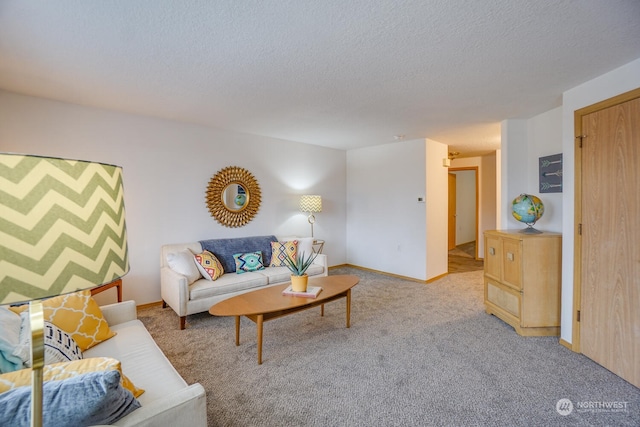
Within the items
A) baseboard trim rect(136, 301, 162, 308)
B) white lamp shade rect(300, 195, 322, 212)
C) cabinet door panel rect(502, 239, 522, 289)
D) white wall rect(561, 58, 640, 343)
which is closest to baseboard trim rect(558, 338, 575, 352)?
white wall rect(561, 58, 640, 343)


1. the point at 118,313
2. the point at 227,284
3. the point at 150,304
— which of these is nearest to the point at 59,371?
the point at 118,313

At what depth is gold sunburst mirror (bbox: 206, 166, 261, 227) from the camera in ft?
13.1

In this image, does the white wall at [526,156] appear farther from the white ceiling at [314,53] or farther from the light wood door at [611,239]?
the light wood door at [611,239]

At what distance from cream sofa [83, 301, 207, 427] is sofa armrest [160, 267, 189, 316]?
675mm

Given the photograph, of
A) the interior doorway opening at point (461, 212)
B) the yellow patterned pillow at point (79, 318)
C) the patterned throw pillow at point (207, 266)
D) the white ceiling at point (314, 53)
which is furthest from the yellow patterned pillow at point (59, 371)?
the interior doorway opening at point (461, 212)

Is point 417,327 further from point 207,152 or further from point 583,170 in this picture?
point 207,152

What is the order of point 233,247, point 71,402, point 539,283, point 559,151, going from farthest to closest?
1. point 233,247
2. point 559,151
3. point 539,283
4. point 71,402

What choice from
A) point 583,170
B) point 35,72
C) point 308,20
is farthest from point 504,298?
point 35,72

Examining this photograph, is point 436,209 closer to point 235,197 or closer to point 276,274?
point 276,274

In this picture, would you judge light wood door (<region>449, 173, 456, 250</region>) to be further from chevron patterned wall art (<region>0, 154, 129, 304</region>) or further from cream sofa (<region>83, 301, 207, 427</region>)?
chevron patterned wall art (<region>0, 154, 129, 304</region>)

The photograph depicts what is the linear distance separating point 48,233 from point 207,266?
287cm

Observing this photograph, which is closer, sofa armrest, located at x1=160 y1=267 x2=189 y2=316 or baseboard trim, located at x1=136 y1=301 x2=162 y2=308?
sofa armrest, located at x1=160 y1=267 x2=189 y2=316

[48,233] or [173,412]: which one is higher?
[48,233]

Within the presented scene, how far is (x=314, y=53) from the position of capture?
1984 mm
